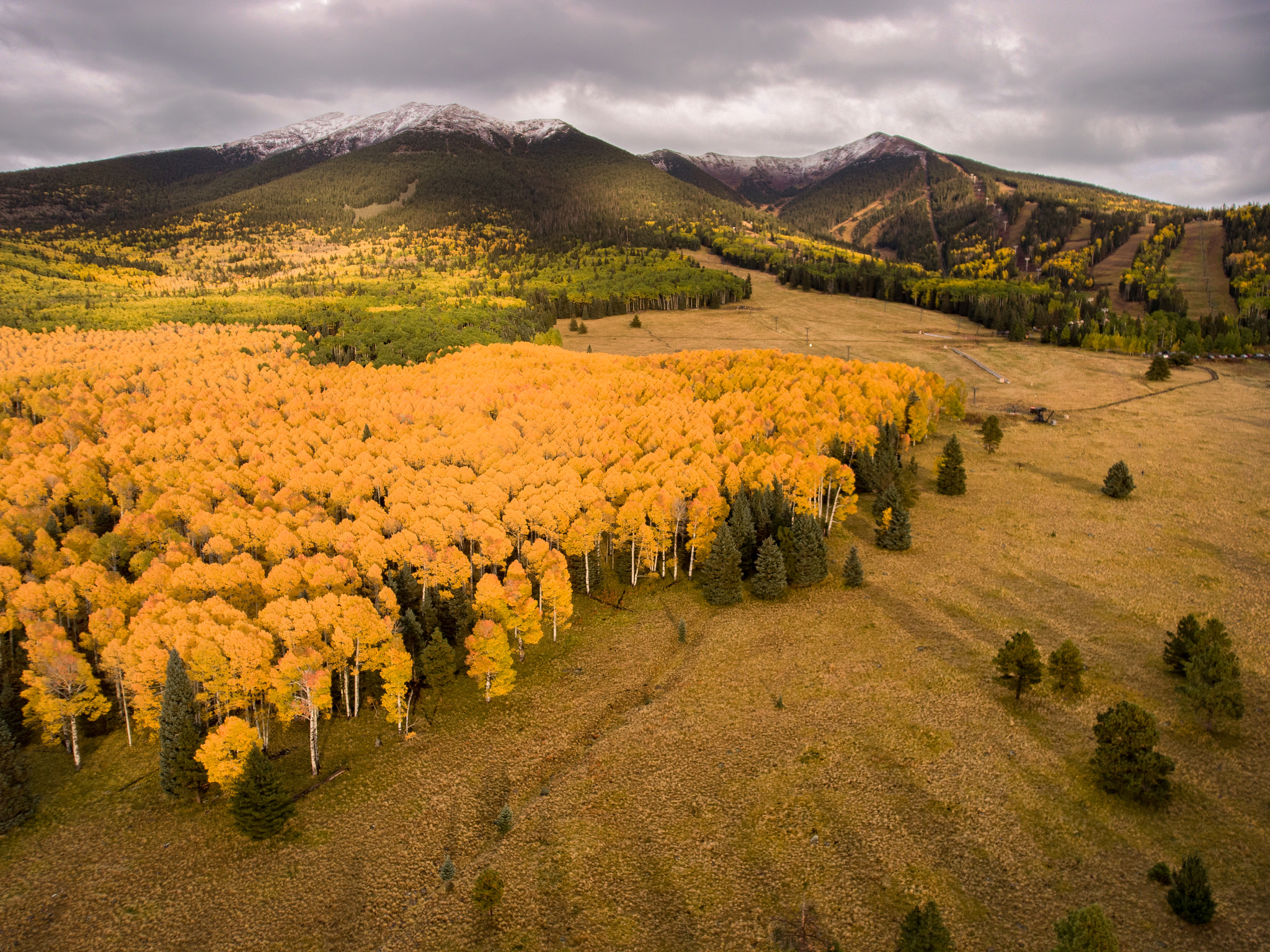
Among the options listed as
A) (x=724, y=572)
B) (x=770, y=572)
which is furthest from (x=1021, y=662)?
(x=724, y=572)

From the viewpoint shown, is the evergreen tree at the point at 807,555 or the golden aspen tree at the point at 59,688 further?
the evergreen tree at the point at 807,555

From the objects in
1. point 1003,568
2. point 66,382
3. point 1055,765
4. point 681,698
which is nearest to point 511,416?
point 681,698

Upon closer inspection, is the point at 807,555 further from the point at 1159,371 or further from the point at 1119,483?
the point at 1159,371

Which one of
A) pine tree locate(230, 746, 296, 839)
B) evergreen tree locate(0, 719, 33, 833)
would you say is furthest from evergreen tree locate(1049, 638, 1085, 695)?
evergreen tree locate(0, 719, 33, 833)

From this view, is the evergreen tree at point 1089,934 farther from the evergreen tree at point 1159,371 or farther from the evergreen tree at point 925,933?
the evergreen tree at point 1159,371

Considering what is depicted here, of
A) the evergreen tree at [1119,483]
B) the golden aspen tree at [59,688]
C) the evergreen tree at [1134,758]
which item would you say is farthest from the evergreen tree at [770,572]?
the golden aspen tree at [59,688]

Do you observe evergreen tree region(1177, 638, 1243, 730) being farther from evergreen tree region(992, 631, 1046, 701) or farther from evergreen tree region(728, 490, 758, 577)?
evergreen tree region(728, 490, 758, 577)
